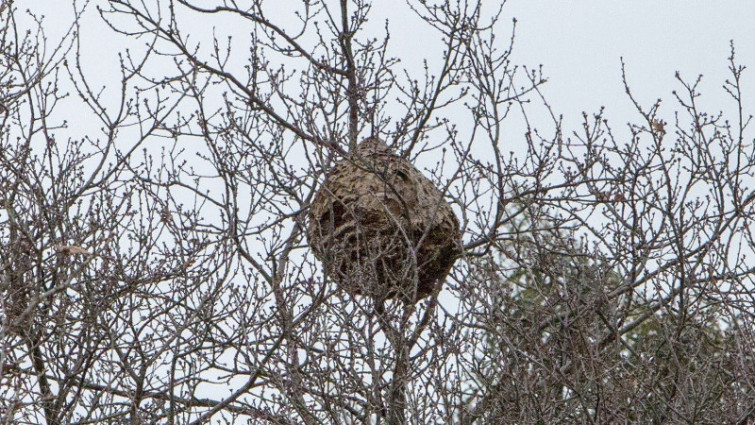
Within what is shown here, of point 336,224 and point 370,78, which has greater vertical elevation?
point 370,78

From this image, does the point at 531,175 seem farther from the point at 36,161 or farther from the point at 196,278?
the point at 36,161

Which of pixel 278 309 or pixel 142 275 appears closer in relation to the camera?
pixel 278 309

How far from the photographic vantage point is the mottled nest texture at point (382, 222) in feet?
22.6

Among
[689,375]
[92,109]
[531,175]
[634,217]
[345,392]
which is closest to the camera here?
[689,375]

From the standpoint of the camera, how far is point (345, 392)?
6949mm

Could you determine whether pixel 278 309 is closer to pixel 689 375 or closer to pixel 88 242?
pixel 88 242

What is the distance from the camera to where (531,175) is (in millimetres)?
8180

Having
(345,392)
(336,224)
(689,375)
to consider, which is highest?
(336,224)

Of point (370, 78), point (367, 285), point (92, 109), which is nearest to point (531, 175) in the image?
point (370, 78)

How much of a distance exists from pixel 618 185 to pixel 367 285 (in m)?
2.31

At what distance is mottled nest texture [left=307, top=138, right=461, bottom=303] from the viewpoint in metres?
6.89

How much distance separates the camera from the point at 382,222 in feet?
23.4

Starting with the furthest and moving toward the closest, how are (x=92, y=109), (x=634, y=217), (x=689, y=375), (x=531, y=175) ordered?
(x=92, y=109) < (x=531, y=175) < (x=634, y=217) < (x=689, y=375)

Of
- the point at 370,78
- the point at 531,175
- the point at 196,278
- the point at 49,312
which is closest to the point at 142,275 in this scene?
the point at 196,278
